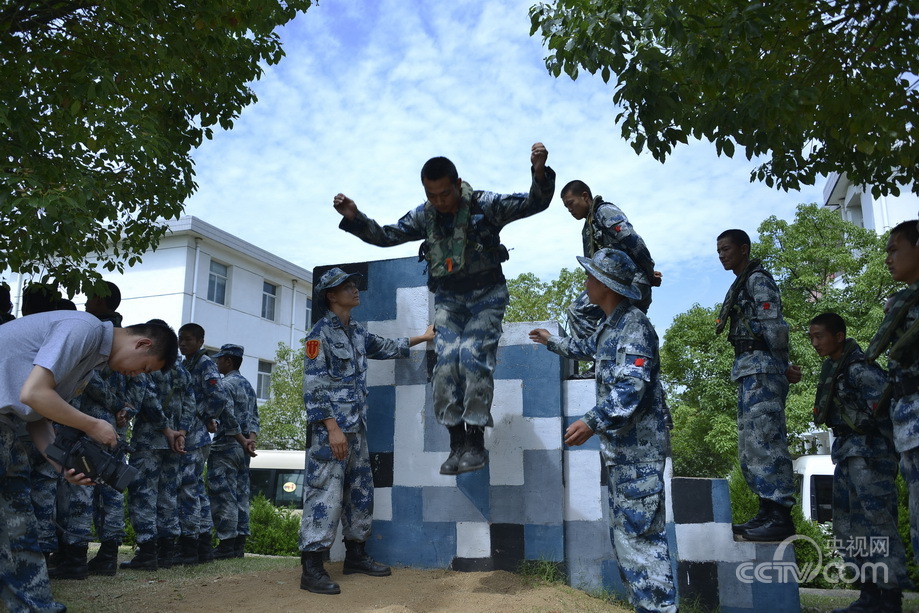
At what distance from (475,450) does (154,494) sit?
302 centimetres

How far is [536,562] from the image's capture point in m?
4.88

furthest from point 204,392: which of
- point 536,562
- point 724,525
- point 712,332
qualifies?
point 712,332

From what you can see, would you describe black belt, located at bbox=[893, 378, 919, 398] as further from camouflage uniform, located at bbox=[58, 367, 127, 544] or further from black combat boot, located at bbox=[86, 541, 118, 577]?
black combat boot, located at bbox=[86, 541, 118, 577]

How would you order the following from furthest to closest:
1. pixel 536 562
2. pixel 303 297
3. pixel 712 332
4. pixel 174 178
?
1. pixel 303 297
2. pixel 712 332
3. pixel 174 178
4. pixel 536 562

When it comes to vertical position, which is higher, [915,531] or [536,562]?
[915,531]

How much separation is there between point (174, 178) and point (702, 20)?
457 centimetres

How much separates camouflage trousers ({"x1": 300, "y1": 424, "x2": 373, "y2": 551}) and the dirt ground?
1.06 feet

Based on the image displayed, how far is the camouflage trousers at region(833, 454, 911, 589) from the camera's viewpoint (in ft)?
14.8

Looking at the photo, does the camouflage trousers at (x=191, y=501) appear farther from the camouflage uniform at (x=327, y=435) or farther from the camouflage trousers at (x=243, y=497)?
the camouflage uniform at (x=327, y=435)

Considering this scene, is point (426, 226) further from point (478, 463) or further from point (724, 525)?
point (724, 525)

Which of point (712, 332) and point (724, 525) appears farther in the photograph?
point (712, 332)

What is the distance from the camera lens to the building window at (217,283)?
2314 cm

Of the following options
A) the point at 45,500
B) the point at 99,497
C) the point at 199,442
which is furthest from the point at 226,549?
the point at 45,500

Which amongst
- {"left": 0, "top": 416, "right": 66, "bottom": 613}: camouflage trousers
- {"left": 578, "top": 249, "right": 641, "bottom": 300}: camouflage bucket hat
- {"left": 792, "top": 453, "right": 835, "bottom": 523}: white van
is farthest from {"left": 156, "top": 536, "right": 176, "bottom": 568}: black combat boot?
{"left": 792, "top": 453, "right": 835, "bottom": 523}: white van
